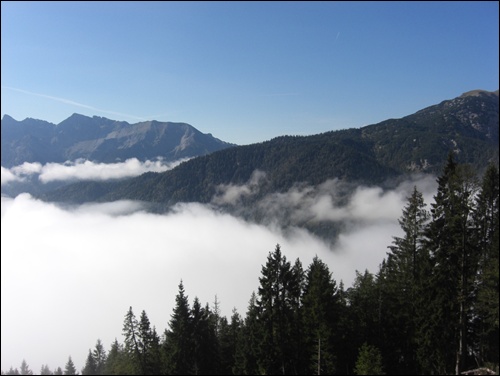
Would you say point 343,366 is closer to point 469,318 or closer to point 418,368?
point 418,368

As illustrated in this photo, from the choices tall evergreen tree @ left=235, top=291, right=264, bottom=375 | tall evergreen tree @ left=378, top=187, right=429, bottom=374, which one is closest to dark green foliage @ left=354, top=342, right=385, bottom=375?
tall evergreen tree @ left=378, top=187, right=429, bottom=374

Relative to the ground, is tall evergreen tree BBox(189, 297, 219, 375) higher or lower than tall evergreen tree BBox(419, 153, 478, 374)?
lower

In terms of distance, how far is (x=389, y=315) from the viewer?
35000 millimetres

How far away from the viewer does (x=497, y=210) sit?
1025 inches

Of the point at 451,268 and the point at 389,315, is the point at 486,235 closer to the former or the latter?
the point at 451,268

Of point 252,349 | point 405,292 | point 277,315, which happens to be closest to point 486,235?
point 405,292

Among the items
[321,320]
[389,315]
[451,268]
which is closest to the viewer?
[451,268]

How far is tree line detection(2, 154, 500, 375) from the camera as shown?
24750 millimetres

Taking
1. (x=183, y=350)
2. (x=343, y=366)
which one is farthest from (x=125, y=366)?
(x=343, y=366)

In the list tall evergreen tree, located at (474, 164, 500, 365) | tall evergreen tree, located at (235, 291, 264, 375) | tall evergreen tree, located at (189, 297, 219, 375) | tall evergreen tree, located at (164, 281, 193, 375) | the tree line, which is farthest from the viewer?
tall evergreen tree, located at (235, 291, 264, 375)

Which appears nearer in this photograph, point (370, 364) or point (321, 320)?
point (370, 364)

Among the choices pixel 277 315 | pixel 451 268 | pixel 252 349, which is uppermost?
pixel 451 268

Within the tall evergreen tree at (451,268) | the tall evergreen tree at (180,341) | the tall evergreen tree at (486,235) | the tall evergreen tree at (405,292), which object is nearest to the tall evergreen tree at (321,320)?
the tall evergreen tree at (405,292)

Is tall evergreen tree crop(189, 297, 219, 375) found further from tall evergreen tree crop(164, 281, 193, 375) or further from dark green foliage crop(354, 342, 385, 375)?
dark green foliage crop(354, 342, 385, 375)
